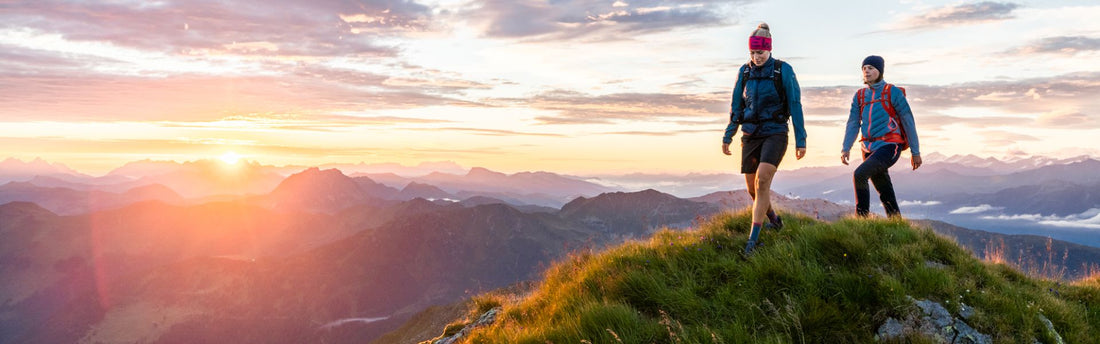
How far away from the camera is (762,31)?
717cm

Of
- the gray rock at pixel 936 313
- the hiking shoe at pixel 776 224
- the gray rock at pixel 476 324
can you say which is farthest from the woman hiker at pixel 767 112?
the gray rock at pixel 476 324

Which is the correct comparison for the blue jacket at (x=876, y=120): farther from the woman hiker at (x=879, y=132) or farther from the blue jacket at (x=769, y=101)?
the blue jacket at (x=769, y=101)

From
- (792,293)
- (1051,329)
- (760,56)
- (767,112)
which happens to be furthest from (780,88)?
(1051,329)

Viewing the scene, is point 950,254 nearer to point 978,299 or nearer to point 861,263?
point 978,299

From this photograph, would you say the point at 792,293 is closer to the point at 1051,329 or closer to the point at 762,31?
the point at 1051,329

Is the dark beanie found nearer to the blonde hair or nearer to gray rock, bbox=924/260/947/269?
the blonde hair

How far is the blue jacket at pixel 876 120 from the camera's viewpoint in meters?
8.20

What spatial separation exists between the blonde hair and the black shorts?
4.63 ft

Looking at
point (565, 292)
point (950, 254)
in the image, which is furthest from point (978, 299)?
point (565, 292)

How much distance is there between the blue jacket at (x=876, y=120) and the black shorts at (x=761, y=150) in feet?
7.44

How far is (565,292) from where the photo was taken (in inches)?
263

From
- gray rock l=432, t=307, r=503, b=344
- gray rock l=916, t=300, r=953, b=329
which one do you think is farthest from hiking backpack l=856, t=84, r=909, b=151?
gray rock l=432, t=307, r=503, b=344

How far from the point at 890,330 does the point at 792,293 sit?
953mm

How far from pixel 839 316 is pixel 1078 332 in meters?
2.75
